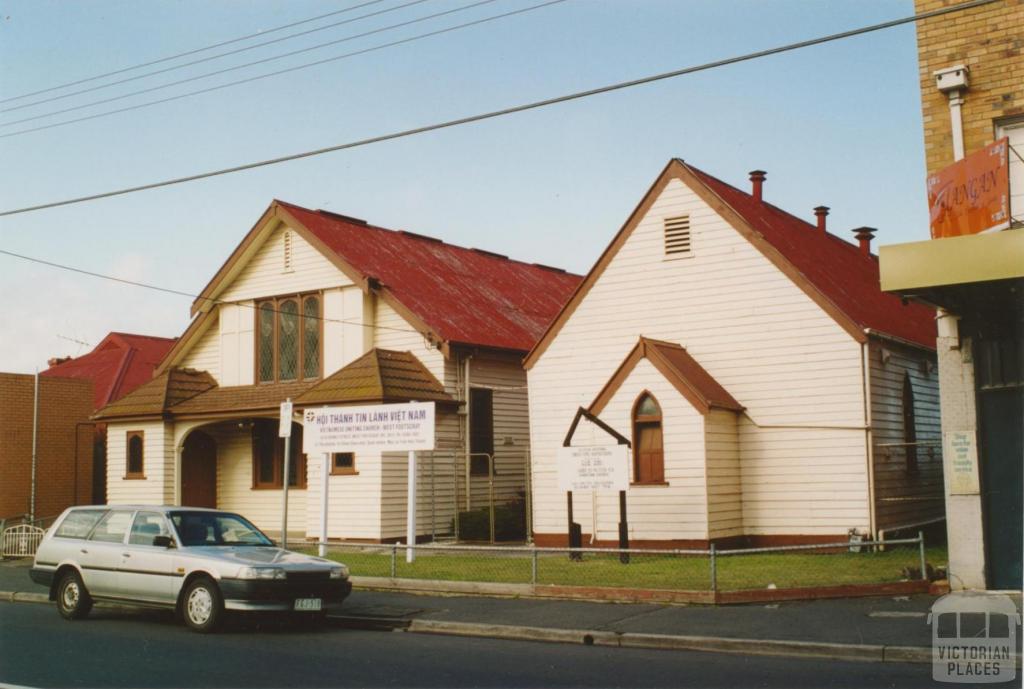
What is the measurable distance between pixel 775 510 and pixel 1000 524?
7.13m

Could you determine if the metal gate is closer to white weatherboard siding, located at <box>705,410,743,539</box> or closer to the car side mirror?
the car side mirror

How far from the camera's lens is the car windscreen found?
47.5 feet

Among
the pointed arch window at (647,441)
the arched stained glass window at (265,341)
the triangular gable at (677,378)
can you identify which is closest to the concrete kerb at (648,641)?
the pointed arch window at (647,441)

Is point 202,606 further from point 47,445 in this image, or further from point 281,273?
point 47,445

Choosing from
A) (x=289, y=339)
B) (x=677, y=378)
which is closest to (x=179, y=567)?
(x=677, y=378)

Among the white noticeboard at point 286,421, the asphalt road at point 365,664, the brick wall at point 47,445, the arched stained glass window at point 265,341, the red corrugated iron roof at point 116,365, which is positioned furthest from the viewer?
the red corrugated iron roof at point 116,365

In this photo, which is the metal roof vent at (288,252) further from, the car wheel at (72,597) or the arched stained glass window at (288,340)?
the car wheel at (72,597)

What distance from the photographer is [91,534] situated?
50.0ft

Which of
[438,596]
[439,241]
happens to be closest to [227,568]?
[438,596]

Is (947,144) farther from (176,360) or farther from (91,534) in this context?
(176,360)

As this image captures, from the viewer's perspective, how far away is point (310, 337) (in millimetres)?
28016

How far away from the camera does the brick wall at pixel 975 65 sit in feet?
48.6

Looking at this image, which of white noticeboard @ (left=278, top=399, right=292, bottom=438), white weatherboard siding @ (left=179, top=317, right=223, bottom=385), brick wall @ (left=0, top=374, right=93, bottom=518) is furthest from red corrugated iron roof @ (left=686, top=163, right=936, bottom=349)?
brick wall @ (left=0, top=374, right=93, bottom=518)

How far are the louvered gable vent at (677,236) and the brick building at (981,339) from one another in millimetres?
7885
